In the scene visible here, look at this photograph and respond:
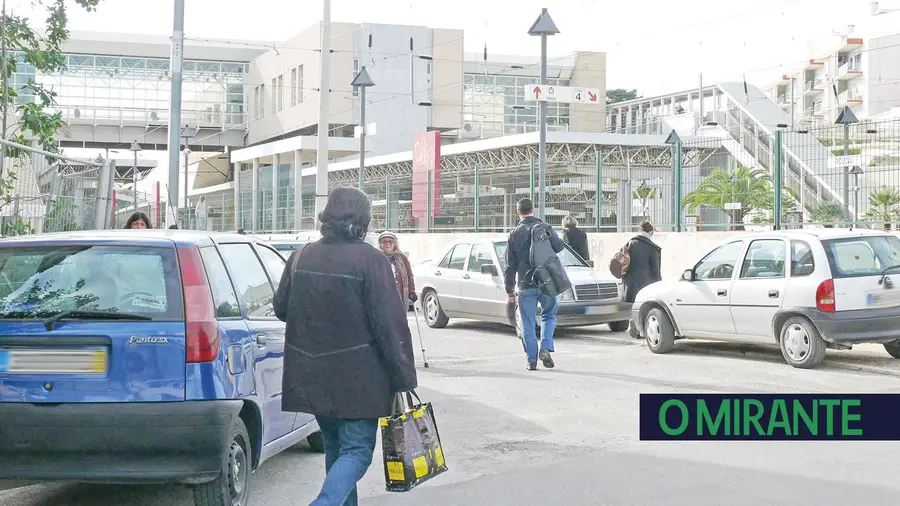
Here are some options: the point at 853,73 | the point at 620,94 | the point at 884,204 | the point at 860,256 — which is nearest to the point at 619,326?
the point at 884,204

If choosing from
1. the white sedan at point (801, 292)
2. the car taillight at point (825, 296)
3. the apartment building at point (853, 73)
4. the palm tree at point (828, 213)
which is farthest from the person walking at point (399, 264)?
the apartment building at point (853, 73)

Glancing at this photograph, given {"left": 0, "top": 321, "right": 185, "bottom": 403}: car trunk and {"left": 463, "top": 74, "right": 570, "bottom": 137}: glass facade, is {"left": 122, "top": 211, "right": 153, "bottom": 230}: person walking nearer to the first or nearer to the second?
{"left": 0, "top": 321, "right": 185, "bottom": 403}: car trunk

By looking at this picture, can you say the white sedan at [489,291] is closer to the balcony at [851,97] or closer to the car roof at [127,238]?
the car roof at [127,238]

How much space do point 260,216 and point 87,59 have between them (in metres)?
28.3

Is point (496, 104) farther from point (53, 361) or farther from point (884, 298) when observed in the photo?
point (53, 361)

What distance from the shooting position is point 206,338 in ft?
17.6

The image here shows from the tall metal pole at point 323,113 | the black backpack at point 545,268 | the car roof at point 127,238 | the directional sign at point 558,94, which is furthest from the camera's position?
the tall metal pole at point 323,113

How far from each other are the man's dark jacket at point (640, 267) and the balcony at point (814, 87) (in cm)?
6954

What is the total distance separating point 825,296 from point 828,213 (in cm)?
591

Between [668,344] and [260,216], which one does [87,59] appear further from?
[668,344]

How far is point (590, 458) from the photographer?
292 inches

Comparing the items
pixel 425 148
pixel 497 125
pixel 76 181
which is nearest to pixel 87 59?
pixel 497 125

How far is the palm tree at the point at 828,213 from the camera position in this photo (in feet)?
54.6

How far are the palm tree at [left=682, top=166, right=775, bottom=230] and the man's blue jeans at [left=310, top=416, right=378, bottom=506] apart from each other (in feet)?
46.3
